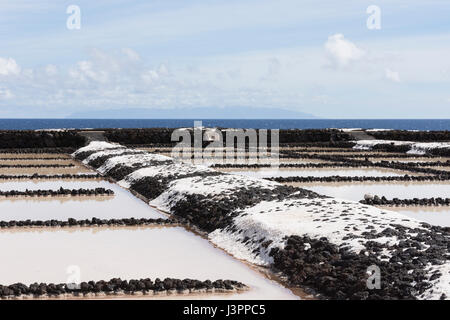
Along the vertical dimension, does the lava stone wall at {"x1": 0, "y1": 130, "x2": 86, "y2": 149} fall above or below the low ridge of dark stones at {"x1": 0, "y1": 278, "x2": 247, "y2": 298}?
above

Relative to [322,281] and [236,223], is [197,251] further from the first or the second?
[322,281]

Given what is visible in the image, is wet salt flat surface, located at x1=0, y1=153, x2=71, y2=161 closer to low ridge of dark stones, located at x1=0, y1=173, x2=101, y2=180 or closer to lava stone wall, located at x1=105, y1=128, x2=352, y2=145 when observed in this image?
lava stone wall, located at x1=105, y1=128, x2=352, y2=145

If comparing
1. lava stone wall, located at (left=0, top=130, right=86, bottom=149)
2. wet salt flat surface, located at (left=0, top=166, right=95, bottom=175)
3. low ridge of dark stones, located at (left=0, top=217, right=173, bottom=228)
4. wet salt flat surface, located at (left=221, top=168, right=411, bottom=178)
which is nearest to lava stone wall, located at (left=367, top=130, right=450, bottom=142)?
wet salt flat surface, located at (left=221, top=168, right=411, bottom=178)

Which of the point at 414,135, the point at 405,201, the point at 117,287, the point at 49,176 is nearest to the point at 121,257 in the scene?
the point at 117,287

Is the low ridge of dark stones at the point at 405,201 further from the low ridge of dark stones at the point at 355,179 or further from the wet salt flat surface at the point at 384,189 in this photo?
the low ridge of dark stones at the point at 355,179

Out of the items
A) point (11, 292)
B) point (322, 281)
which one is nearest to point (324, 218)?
point (322, 281)

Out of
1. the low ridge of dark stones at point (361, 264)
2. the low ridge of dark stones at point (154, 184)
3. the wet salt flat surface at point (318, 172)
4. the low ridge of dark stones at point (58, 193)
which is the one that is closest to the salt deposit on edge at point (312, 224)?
the low ridge of dark stones at point (361, 264)

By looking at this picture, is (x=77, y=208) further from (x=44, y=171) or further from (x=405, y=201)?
(x=44, y=171)
